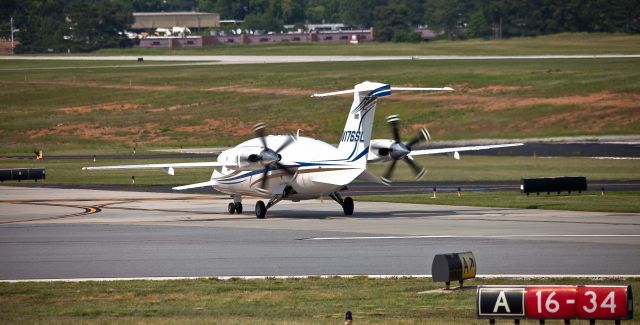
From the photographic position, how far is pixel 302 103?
383 ft

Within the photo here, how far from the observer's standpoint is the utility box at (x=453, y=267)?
29109 mm

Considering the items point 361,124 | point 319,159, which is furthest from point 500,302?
point 319,159

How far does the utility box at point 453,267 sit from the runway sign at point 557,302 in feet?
20.8

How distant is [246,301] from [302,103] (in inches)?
3482

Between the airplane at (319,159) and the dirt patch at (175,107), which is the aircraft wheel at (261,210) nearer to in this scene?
the airplane at (319,159)

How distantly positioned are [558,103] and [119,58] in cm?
8624

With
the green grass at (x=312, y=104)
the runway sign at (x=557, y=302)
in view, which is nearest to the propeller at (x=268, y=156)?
the runway sign at (x=557, y=302)

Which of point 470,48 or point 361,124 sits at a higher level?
point 470,48

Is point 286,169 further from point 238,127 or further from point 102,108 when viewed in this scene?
point 102,108

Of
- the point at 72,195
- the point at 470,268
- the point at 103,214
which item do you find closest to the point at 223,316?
the point at 470,268

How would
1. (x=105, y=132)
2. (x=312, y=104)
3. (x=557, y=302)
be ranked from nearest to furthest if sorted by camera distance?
(x=557, y=302) → (x=105, y=132) → (x=312, y=104)

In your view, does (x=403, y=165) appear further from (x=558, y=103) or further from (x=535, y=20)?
(x=535, y=20)

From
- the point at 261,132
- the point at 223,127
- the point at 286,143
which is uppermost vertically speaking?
the point at 261,132

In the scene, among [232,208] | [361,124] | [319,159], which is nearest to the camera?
[361,124]
